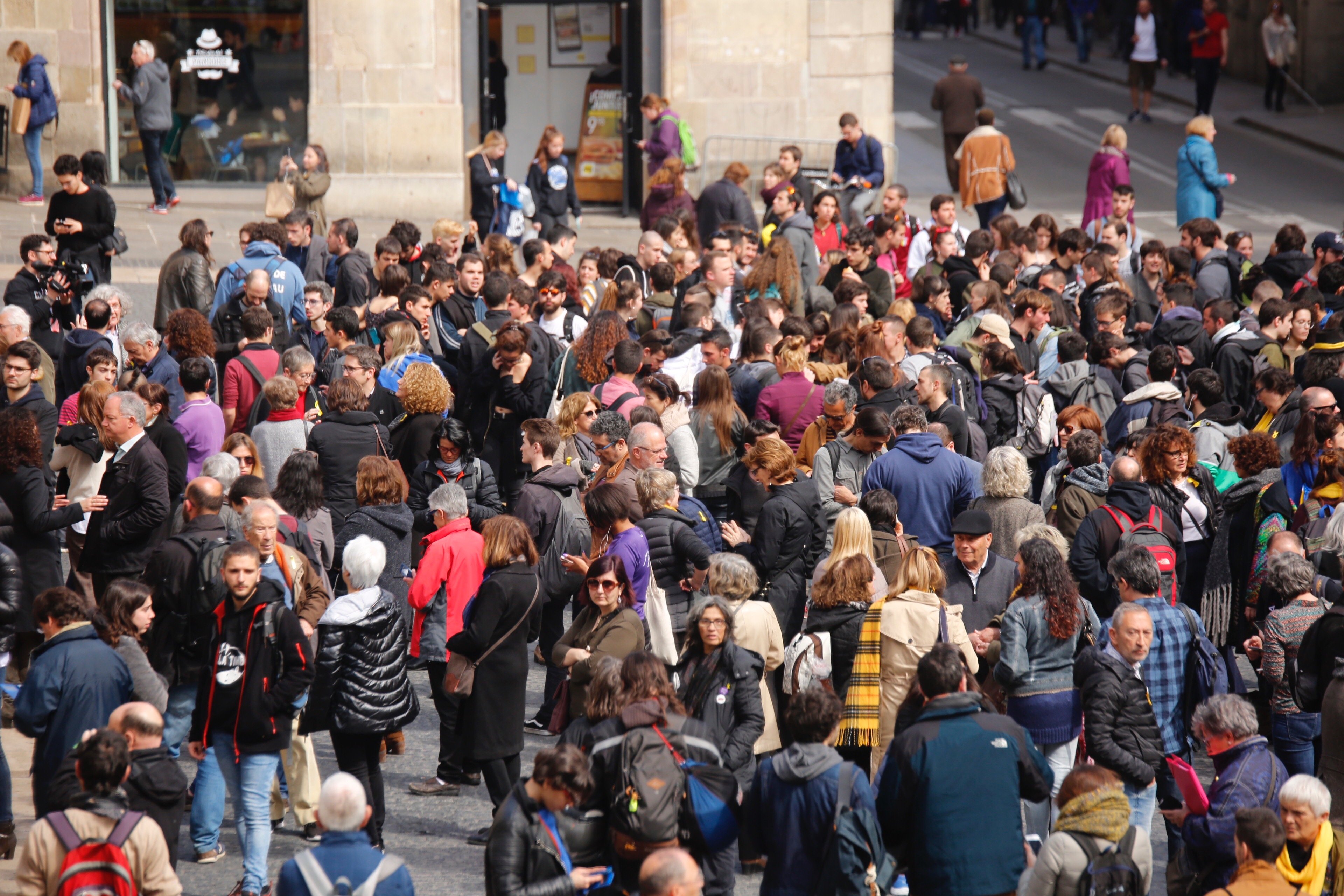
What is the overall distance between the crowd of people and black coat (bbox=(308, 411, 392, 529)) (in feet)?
0.11

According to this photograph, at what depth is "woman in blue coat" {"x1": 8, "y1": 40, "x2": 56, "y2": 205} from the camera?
18750mm

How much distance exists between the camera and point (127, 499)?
832 cm

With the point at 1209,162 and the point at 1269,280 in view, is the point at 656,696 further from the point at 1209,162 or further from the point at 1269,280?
the point at 1209,162

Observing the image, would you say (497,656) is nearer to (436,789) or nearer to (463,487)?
(436,789)

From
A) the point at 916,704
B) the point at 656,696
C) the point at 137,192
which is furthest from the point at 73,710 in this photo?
the point at 137,192

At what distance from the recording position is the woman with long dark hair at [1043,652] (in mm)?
6770

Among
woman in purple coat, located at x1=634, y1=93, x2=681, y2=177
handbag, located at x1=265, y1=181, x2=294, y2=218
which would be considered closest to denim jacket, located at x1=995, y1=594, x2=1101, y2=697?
handbag, located at x1=265, y1=181, x2=294, y2=218

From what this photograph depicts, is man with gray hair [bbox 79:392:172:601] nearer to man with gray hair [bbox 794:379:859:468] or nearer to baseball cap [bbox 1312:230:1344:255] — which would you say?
man with gray hair [bbox 794:379:859:468]

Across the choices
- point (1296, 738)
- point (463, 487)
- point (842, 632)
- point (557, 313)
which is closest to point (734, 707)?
point (842, 632)

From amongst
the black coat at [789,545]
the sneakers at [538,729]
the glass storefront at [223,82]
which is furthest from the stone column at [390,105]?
the black coat at [789,545]

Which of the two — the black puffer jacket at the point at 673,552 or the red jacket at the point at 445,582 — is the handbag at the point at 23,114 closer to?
the red jacket at the point at 445,582

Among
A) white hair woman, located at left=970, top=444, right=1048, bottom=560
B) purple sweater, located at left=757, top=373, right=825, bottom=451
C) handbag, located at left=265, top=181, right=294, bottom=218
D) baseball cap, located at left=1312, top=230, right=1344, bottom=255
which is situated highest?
handbag, located at left=265, top=181, right=294, bottom=218

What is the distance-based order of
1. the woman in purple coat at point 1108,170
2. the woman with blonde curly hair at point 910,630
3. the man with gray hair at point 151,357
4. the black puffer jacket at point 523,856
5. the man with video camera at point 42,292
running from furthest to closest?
the woman in purple coat at point 1108,170 < the man with video camera at point 42,292 < the man with gray hair at point 151,357 < the woman with blonde curly hair at point 910,630 < the black puffer jacket at point 523,856

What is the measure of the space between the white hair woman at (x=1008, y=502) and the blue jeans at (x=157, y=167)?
14.4 metres
